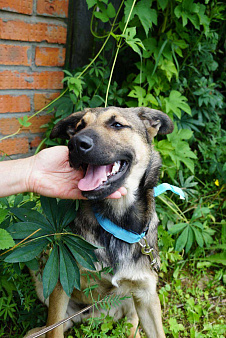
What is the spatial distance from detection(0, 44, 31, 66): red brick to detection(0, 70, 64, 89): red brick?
91 mm

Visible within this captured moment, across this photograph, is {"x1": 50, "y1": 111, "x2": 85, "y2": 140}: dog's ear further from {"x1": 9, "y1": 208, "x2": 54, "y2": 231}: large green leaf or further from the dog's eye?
{"x1": 9, "y1": 208, "x2": 54, "y2": 231}: large green leaf

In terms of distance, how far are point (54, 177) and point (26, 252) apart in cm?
56

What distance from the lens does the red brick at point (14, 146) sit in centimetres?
338

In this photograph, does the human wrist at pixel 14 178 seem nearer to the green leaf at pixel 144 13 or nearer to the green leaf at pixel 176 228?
the green leaf at pixel 176 228

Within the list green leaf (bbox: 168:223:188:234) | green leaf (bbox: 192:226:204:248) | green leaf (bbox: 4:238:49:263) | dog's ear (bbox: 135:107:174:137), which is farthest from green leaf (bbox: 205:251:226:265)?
green leaf (bbox: 4:238:49:263)

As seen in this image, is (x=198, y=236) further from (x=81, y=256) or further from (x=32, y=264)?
(x=32, y=264)

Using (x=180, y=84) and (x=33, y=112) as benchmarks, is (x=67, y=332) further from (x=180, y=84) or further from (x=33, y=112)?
(x=180, y=84)

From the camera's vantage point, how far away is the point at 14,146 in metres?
3.46

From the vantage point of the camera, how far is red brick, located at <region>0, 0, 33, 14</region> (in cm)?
299

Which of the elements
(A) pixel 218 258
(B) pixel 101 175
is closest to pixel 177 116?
(A) pixel 218 258

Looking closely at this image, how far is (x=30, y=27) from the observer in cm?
320

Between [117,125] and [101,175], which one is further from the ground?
[117,125]

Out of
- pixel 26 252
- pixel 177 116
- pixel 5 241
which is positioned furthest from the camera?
pixel 177 116

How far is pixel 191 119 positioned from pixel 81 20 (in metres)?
1.62
